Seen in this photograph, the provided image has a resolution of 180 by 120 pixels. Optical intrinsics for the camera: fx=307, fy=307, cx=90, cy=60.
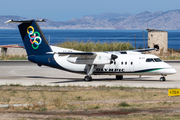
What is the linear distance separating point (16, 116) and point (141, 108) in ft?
20.3

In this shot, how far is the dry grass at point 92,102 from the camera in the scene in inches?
557

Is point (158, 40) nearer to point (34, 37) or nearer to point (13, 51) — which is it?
point (13, 51)

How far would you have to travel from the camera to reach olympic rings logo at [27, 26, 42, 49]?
2978 centimetres

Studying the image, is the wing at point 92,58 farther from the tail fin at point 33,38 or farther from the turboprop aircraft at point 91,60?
the tail fin at point 33,38

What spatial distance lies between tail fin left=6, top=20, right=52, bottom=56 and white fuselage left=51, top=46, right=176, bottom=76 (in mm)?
1595

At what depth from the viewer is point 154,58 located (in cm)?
2800

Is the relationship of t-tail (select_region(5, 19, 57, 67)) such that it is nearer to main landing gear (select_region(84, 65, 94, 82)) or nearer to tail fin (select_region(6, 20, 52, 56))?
tail fin (select_region(6, 20, 52, 56))

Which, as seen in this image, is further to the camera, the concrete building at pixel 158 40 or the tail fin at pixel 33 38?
the concrete building at pixel 158 40

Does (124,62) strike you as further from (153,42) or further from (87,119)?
(153,42)

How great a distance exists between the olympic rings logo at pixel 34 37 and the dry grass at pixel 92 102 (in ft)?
20.0

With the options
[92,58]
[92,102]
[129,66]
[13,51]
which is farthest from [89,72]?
[13,51]

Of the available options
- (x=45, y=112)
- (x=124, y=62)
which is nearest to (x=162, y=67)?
(x=124, y=62)

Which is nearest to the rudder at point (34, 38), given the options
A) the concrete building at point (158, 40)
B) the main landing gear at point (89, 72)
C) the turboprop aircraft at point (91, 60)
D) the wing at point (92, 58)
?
the turboprop aircraft at point (91, 60)

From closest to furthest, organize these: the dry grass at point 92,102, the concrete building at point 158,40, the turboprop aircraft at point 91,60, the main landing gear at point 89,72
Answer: the dry grass at point 92,102, the turboprop aircraft at point 91,60, the main landing gear at point 89,72, the concrete building at point 158,40
